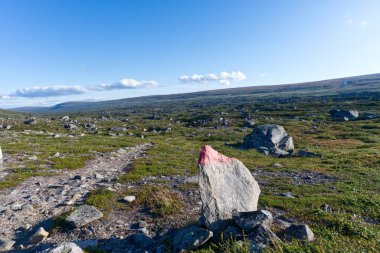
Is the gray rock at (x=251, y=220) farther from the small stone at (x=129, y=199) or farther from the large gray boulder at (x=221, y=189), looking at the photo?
the small stone at (x=129, y=199)

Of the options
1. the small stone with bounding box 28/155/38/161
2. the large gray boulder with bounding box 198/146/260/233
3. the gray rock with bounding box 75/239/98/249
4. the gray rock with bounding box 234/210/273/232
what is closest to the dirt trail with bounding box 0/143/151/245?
the gray rock with bounding box 75/239/98/249

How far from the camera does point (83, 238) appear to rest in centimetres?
1192

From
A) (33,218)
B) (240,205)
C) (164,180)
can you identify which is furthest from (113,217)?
(164,180)

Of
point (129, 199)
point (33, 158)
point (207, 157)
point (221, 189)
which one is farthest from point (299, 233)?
point (33, 158)

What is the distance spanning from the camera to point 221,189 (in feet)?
38.3

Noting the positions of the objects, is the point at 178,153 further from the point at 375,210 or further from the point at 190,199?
the point at 375,210

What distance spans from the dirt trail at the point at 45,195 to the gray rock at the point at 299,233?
31.9ft

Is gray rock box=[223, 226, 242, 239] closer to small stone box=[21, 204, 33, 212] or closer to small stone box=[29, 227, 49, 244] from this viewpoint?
small stone box=[29, 227, 49, 244]

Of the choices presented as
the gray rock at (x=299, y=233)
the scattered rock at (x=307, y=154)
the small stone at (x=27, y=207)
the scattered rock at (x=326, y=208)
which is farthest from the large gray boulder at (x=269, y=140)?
the small stone at (x=27, y=207)

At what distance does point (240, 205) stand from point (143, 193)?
20.6ft

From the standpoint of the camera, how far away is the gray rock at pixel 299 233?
34.2 ft

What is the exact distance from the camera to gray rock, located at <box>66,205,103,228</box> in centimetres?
1269

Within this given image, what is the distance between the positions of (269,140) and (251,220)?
89.2 ft

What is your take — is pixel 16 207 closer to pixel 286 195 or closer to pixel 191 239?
pixel 191 239
